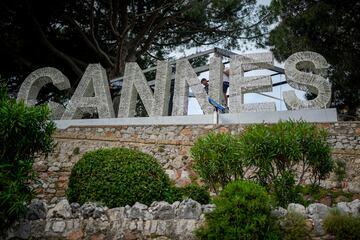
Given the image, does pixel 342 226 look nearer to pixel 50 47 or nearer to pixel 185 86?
pixel 185 86

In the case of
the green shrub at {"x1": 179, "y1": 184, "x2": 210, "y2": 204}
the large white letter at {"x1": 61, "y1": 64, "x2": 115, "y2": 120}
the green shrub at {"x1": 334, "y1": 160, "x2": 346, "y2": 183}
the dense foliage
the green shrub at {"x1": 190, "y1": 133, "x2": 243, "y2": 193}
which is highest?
the dense foliage

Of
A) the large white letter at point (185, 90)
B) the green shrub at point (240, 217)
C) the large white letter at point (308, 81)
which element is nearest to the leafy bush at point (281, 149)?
the green shrub at point (240, 217)

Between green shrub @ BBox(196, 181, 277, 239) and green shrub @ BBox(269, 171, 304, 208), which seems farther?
green shrub @ BBox(269, 171, 304, 208)

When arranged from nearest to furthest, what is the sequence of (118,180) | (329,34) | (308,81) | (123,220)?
(123,220) < (118,180) < (308,81) < (329,34)

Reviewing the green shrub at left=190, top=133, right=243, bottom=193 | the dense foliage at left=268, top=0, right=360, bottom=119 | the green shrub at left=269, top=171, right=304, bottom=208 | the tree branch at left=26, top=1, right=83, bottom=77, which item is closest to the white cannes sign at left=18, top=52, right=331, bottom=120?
the dense foliage at left=268, top=0, right=360, bottom=119

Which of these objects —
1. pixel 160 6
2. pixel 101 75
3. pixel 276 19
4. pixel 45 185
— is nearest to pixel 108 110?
pixel 101 75

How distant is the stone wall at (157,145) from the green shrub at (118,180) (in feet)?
10.9

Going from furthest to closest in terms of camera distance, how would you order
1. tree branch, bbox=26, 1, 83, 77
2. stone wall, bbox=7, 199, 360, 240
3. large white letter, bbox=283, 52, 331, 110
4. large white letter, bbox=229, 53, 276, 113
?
tree branch, bbox=26, 1, 83, 77 → large white letter, bbox=229, 53, 276, 113 → large white letter, bbox=283, 52, 331, 110 → stone wall, bbox=7, 199, 360, 240

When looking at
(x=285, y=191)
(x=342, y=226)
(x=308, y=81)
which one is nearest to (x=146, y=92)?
(x=308, y=81)

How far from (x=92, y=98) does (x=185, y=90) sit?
2.71 m

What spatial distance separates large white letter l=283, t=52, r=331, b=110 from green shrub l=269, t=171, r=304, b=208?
13.0 feet

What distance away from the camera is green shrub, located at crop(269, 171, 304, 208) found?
7398 millimetres

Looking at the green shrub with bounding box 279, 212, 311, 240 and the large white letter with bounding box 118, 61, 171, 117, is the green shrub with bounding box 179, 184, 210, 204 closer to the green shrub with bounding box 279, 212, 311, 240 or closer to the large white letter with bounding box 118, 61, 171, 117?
the green shrub with bounding box 279, 212, 311, 240

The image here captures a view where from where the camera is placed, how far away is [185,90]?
12281mm
